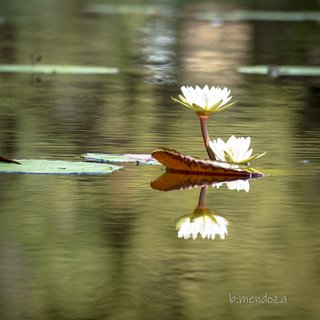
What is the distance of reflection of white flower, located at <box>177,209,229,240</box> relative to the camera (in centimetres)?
420

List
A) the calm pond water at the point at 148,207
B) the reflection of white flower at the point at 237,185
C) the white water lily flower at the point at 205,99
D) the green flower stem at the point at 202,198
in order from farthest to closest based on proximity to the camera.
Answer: the white water lily flower at the point at 205,99 → the reflection of white flower at the point at 237,185 → the green flower stem at the point at 202,198 → the calm pond water at the point at 148,207

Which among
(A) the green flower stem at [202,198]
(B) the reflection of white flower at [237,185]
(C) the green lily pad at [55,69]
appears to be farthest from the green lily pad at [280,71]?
(A) the green flower stem at [202,198]

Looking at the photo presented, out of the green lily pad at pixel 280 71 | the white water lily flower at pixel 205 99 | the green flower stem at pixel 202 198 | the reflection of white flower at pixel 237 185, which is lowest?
the green flower stem at pixel 202 198

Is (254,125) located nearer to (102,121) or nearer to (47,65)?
(102,121)

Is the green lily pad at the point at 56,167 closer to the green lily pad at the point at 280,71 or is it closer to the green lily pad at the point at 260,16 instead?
the green lily pad at the point at 280,71

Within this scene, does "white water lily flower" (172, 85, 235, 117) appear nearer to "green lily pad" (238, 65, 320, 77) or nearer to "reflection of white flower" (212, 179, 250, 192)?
"reflection of white flower" (212, 179, 250, 192)

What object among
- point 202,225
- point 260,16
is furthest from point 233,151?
point 260,16

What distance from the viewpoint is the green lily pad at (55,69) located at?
9.60 m

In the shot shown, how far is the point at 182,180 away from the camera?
5.20m

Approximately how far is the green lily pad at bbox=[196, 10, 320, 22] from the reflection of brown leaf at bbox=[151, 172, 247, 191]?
9539 mm

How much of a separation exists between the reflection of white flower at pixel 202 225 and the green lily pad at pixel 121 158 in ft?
3.32

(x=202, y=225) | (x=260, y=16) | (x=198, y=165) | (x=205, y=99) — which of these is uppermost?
(x=260, y=16)

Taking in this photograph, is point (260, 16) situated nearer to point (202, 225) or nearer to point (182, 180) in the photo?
point (182, 180)

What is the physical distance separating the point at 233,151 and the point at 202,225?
3.42ft
